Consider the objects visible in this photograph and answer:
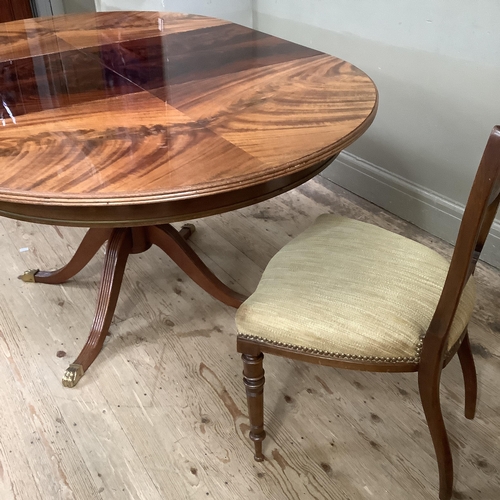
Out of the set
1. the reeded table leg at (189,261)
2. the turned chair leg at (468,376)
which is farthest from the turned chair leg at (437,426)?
the reeded table leg at (189,261)

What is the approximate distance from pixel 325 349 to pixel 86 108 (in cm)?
75

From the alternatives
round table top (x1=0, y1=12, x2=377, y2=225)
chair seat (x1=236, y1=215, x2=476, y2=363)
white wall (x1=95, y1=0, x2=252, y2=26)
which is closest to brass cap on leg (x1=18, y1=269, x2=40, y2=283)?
round table top (x1=0, y1=12, x2=377, y2=225)

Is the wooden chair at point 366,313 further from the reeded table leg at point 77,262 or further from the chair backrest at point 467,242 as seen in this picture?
the reeded table leg at point 77,262

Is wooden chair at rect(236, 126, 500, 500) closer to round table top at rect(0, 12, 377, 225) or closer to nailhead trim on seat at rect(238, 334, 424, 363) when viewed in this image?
nailhead trim on seat at rect(238, 334, 424, 363)

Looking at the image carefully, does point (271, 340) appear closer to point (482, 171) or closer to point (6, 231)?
point (482, 171)

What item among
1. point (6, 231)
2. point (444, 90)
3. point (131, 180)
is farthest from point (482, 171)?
point (6, 231)

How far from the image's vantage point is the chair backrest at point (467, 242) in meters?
0.73

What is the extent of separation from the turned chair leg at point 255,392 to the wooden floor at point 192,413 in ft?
0.30

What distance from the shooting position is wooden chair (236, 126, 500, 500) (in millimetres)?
974

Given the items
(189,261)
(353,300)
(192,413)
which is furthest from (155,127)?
(192,413)

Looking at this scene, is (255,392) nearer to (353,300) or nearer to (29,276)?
(353,300)

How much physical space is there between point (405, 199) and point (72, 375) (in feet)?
4.84

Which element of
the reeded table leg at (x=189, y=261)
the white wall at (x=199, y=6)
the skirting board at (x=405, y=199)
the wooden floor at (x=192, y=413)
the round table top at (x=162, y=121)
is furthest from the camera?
the white wall at (x=199, y=6)

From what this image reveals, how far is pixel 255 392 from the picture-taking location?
1.14 metres
